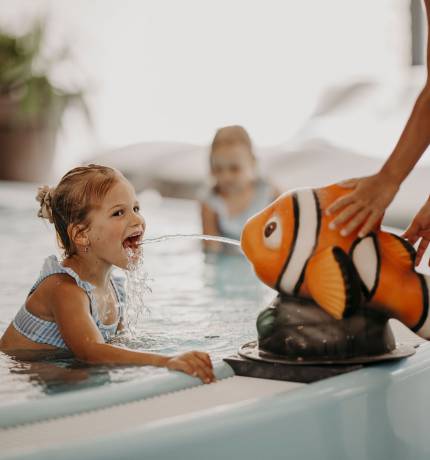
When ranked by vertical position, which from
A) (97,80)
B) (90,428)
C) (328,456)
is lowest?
(328,456)

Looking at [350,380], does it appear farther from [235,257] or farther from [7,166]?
[7,166]

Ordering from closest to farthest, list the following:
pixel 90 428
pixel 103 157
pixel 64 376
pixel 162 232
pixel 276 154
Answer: pixel 90 428, pixel 64 376, pixel 162 232, pixel 276 154, pixel 103 157

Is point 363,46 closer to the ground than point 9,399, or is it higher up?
higher up

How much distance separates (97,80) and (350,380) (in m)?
6.42

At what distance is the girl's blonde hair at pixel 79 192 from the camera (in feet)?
6.59

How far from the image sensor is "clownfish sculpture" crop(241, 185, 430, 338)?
157 centimetres

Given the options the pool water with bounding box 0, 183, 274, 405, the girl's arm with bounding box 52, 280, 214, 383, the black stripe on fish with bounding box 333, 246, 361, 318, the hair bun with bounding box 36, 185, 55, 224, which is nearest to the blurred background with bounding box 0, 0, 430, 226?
the pool water with bounding box 0, 183, 274, 405

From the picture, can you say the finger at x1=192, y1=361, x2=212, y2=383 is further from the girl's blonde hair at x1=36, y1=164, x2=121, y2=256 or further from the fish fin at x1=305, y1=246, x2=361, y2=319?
the girl's blonde hair at x1=36, y1=164, x2=121, y2=256

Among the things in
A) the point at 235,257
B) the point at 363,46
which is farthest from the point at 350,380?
the point at 363,46

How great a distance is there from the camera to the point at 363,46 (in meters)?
6.69

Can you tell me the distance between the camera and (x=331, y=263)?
1561 mm

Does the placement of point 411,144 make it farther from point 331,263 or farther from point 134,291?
point 134,291

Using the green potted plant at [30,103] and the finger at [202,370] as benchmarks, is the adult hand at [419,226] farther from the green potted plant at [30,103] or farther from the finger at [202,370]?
the green potted plant at [30,103]

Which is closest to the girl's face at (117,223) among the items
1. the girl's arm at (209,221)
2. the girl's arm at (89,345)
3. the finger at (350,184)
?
the girl's arm at (89,345)
